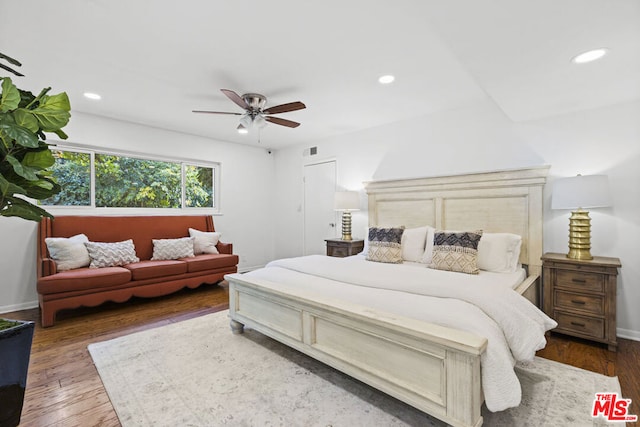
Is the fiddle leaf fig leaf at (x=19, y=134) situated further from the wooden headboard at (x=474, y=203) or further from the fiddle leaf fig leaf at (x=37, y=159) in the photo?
the wooden headboard at (x=474, y=203)


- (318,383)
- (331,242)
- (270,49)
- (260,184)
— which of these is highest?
(270,49)

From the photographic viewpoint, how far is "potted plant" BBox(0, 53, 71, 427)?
3.43ft

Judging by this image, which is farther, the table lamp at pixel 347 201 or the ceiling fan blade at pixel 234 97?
the table lamp at pixel 347 201

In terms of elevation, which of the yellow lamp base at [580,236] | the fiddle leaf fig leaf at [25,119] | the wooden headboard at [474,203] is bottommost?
the yellow lamp base at [580,236]

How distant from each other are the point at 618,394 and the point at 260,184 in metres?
5.43

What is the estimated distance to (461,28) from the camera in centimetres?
174

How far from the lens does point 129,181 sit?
4.53 meters

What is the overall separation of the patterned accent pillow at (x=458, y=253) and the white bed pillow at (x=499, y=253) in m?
0.14

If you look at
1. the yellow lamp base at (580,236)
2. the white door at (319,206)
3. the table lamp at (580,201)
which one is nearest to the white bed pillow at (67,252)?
the white door at (319,206)

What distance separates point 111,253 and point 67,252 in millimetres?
426

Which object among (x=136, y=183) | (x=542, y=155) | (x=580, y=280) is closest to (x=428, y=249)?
(x=580, y=280)

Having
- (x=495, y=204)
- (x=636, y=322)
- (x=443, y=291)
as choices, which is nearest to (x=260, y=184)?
(x=495, y=204)

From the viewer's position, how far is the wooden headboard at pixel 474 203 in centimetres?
311

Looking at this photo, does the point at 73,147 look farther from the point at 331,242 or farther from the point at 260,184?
the point at 331,242
